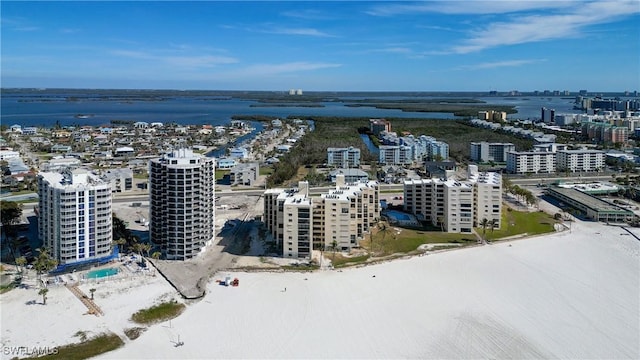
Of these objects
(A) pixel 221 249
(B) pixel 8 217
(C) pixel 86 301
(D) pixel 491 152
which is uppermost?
(D) pixel 491 152

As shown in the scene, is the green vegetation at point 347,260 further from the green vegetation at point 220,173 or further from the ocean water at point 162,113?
the ocean water at point 162,113

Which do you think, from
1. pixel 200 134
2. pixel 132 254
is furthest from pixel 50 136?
pixel 132 254

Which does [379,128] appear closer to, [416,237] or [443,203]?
[443,203]

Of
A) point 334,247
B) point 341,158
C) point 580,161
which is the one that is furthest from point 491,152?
point 334,247

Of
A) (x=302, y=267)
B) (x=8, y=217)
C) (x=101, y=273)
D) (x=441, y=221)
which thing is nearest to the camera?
(x=101, y=273)

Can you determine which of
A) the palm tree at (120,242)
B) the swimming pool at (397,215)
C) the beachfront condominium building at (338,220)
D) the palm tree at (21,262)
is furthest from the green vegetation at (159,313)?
the swimming pool at (397,215)

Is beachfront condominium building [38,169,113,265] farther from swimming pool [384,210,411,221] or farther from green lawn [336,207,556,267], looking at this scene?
swimming pool [384,210,411,221]
